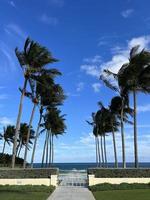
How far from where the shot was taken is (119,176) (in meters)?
29.8

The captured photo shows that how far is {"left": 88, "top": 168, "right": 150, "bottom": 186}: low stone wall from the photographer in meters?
29.7

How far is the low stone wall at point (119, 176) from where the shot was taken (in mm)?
29672

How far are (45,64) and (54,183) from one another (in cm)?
1140

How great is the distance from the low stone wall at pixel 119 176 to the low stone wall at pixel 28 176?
110 inches

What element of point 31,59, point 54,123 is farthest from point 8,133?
point 31,59

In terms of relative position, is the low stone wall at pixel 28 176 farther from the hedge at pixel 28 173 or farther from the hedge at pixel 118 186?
the hedge at pixel 118 186

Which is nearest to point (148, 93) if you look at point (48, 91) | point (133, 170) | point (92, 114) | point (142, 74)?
point (142, 74)

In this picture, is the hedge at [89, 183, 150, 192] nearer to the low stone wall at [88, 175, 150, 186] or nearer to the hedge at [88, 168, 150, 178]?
the low stone wall at [88, 175, 150, 186]

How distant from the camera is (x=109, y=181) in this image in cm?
2981

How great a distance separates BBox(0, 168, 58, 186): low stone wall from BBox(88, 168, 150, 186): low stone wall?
2.81m

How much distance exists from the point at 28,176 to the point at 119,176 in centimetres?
647

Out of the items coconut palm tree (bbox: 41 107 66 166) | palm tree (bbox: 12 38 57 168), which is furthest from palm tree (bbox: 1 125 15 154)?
palm tree (bbox: 12 38 57 168)

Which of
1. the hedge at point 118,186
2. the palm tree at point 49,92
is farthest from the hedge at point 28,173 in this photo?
the palm tree at point 49,92

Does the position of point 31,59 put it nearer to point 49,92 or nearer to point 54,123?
point 49,92
